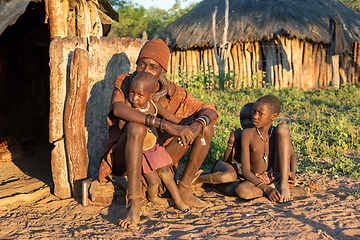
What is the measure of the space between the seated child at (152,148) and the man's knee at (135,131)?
0.41 feet

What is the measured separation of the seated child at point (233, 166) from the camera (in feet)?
10.4

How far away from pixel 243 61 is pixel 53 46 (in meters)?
8.91

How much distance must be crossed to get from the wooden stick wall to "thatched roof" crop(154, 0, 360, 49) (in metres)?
0.48

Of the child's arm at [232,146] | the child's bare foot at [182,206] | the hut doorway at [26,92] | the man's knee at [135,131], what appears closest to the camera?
the man's knee at [135,131]

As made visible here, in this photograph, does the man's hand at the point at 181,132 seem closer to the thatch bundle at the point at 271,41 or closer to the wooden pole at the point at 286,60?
the thatch bundle at the point at 271,41

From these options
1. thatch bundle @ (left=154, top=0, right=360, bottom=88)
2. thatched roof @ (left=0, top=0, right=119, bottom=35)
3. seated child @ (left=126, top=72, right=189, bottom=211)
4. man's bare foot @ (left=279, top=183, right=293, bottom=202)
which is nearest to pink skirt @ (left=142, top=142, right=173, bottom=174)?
seated child @ (left=126, top=72, right=189, bottom=211)

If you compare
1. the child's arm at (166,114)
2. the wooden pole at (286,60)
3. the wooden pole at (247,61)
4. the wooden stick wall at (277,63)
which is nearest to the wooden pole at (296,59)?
the wooden stick wall at (277,63)

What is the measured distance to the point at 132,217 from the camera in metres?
2.52

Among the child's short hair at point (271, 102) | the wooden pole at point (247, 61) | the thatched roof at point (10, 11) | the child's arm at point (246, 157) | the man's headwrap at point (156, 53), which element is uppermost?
the wooden pole at point (247, 61)

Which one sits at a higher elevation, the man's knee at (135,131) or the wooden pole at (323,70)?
the wooden pole at (323,70)

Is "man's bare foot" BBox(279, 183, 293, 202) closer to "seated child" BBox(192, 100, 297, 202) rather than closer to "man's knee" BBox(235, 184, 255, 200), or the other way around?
"seated child" BBox(192, 100, 297, 202)

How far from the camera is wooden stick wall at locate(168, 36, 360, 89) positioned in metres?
10.9

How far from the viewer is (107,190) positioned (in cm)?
298

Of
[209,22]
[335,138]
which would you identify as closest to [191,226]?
[335,138]
